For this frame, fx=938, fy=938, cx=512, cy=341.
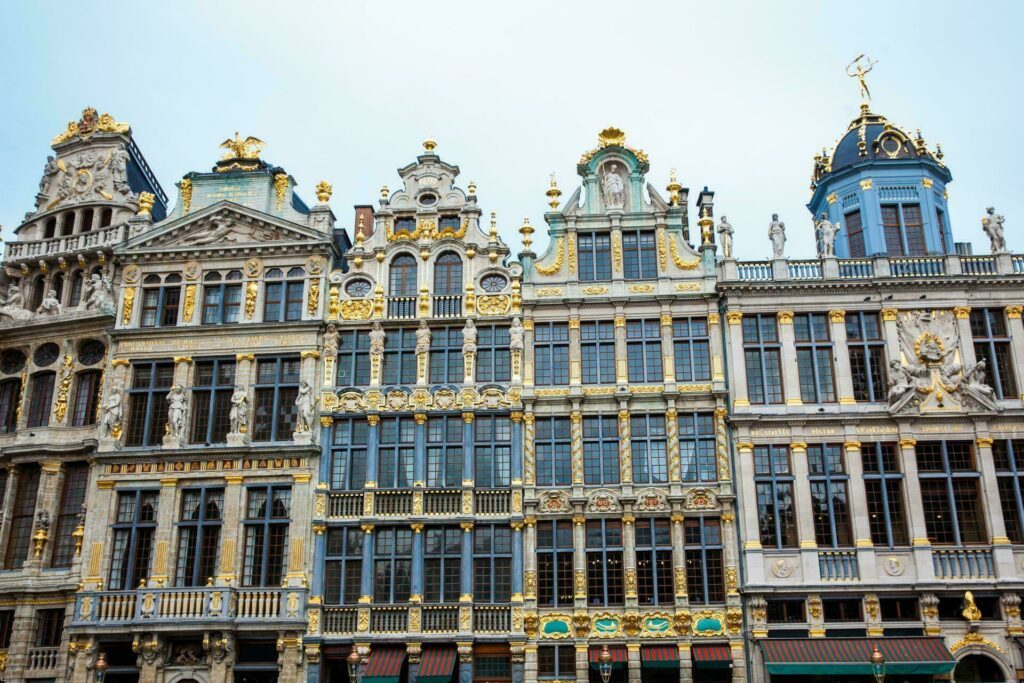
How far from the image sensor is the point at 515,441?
31156mm

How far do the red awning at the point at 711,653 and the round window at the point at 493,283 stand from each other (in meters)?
13.6

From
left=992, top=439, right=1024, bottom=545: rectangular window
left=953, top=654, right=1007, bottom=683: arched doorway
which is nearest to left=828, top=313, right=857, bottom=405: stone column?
left=992, top=439, right=1024, bottom=545: rectangular window

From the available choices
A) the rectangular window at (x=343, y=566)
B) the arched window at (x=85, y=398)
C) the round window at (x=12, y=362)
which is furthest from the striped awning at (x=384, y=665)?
the round window at (x=12, y=362)

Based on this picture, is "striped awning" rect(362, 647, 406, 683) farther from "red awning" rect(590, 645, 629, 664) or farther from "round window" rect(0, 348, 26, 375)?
"round window" rect(0, 348, 26, 375)

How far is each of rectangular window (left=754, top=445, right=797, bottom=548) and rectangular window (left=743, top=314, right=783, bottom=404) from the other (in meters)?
1.83

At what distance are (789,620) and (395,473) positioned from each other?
13283mm

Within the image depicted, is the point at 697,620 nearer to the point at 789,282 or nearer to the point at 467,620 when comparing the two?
the point at 467,620

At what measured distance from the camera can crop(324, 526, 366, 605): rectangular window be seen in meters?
30.2

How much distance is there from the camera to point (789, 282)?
3170cm

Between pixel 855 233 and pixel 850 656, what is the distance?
50.3 feet

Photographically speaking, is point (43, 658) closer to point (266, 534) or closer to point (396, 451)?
point (266, 534)

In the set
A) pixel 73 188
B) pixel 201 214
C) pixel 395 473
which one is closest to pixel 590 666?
pixel 395 473

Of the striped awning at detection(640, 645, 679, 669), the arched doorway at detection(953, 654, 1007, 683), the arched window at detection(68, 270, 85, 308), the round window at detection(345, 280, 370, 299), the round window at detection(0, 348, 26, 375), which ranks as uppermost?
the arched window at detection(68, 270, 85, 308)

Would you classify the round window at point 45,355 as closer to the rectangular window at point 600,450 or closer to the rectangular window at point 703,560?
the rectangular window at point 600,450
